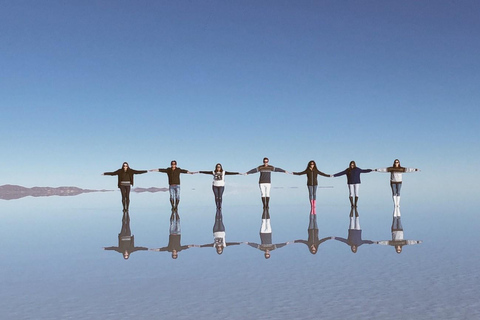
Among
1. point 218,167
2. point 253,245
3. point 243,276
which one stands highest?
point 218,167

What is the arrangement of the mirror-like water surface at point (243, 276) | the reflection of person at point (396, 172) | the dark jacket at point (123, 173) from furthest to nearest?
the reflection of person at point (396, 172)
the dark jacket at point (123, 173)
the mirror-like water surface at point (243, 276)

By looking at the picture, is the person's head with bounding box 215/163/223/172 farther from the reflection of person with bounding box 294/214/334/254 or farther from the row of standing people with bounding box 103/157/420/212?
the reflection of person with bounding box 294/214/334/254

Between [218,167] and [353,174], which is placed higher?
[218,167]

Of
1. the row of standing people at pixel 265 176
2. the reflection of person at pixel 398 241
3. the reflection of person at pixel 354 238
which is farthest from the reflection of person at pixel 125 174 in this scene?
the reflection of person at pixel 398 241

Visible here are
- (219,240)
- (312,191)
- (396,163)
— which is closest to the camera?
(219,240)

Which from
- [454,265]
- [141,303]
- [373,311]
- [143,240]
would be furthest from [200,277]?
[143,240]

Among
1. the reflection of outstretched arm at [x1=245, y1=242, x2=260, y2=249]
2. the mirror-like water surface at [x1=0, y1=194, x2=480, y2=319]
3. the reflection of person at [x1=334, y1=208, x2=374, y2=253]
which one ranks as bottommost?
the mirror-like water surface at [x1=0, y1=194, x2=480, y2=319]

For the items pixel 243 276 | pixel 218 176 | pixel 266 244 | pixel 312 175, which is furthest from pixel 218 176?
pixel 243 276

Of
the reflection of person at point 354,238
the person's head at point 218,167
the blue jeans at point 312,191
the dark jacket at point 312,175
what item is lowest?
the reflection of person at point 354,238

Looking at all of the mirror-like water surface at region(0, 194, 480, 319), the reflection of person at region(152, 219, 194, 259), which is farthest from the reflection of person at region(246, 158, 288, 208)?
the mirror-like water surface at region(0, 194, 480, 319)

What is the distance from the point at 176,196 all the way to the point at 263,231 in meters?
11.8

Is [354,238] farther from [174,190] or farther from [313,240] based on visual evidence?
[174,190]

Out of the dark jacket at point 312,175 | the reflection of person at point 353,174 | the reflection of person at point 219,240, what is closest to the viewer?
the reflection of person at point 219,240

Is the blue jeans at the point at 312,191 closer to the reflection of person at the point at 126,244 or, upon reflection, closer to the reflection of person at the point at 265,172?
the reflection of person at the point at 265,172
